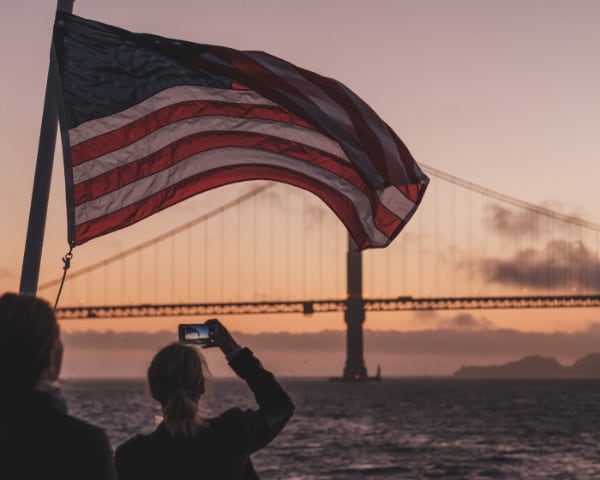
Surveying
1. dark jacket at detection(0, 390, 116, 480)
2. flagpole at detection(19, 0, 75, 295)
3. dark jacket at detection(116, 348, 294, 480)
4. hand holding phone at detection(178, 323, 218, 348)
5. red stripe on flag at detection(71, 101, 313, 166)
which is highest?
red stripe on flag at detection(71, 101, 313, 166)

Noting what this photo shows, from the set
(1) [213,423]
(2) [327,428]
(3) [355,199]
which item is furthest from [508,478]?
(1) [213,423]

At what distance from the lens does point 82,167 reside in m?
5.58

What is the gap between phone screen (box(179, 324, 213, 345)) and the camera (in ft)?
Result: 12.0

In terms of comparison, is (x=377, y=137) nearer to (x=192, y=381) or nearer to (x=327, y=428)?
(x=192, y=381)

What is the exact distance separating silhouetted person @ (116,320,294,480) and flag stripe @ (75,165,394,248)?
2.15 metres

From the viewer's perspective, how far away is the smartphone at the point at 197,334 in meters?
3.66

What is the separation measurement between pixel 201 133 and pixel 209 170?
26 centimetres

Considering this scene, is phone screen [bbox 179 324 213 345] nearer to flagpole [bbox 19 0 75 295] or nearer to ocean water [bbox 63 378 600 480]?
flagpole [bbox 19 0 75 295]

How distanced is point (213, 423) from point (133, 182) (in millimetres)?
2539

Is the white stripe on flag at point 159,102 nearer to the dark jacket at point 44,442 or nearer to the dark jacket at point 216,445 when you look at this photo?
the dark jacket at point 216,445

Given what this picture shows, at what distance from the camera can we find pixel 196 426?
11.6 feet

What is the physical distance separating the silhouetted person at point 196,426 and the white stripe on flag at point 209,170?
2173 mm

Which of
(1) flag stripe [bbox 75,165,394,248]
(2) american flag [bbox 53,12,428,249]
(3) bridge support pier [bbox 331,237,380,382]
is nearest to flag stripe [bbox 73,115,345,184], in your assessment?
(2) american flag [bbox 53,12,428,249]

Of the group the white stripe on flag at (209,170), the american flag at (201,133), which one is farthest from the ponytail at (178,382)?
the white stripe on flag at (209,170)
